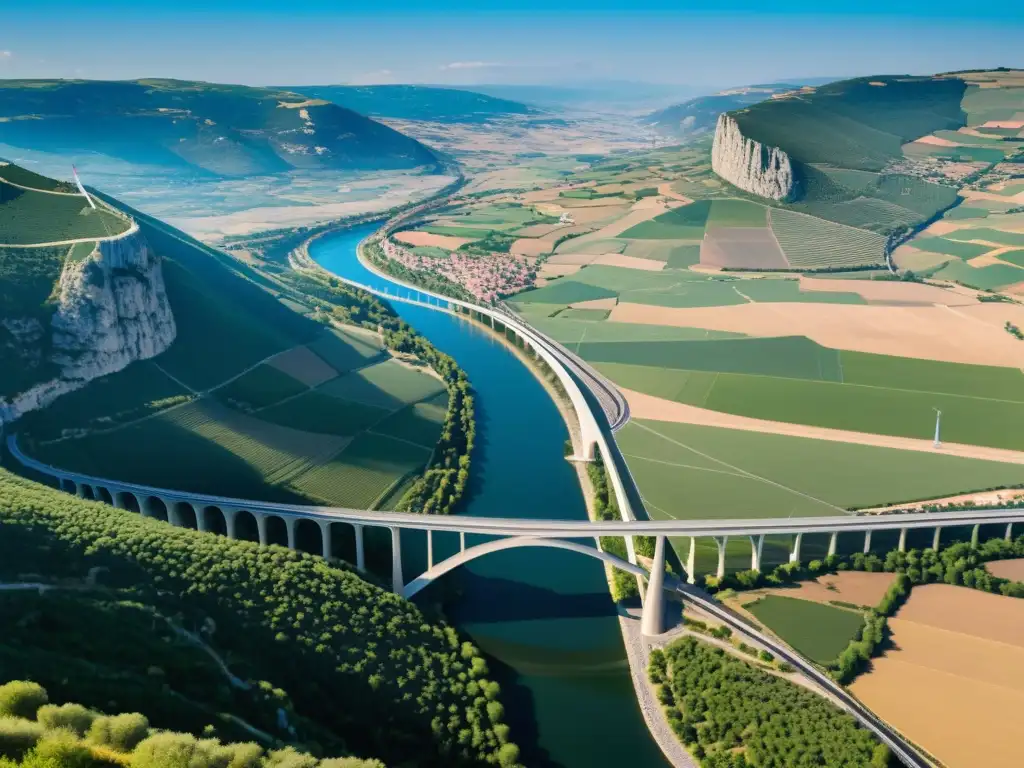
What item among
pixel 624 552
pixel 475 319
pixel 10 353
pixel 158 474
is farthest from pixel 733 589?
pixel 475 319

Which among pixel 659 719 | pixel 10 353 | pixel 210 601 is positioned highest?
pixel 10 353

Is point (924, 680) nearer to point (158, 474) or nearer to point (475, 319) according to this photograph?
point (158, 474)

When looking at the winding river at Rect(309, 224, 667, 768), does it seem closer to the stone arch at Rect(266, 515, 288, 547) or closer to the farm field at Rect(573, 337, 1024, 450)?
the stone arch at Rect(266, 515, 288, 547)

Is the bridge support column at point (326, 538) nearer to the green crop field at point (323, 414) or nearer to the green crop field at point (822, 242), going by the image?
the green crop field at point (323, 414)

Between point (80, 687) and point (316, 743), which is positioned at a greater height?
point (80, 687)

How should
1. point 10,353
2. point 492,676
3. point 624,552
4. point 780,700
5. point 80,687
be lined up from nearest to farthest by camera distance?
point 80,687, point 780,700, point 492,676, point 624,552, point 10,353

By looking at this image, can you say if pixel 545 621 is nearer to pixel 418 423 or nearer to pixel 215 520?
pixel 215 520

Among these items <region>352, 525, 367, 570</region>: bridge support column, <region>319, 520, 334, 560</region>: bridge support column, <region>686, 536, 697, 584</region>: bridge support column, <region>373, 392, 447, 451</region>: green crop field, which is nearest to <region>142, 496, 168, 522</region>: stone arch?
<region>319, 520, 334, 560</region>: bridge support column
